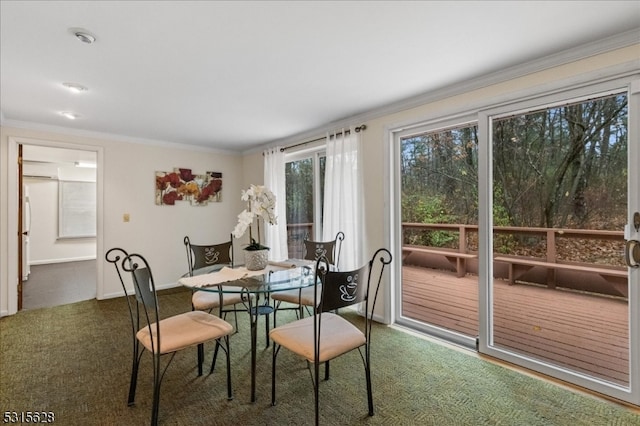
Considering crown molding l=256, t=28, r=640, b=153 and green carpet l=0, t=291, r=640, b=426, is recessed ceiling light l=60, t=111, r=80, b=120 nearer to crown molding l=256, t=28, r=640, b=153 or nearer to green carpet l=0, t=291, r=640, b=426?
green carpet l=0, t=291, r=640, b=426

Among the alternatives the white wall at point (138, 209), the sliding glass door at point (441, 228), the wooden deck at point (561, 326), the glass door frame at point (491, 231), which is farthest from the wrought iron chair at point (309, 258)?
the white wall at point (138, 209)

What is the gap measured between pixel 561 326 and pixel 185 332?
2.90 m

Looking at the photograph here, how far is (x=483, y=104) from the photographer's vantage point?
2498 mm

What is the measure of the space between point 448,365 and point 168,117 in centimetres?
371

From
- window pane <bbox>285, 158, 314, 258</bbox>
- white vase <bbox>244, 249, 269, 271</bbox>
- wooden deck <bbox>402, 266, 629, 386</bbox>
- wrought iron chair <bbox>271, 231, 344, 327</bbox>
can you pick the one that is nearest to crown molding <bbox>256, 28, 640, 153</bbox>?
window pane <bbox>285, 158, 314, 258</bbox>

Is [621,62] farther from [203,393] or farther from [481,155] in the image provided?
[203,393]

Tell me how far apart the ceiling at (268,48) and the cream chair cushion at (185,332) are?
179 cm

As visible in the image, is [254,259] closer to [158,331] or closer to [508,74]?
[158,331]

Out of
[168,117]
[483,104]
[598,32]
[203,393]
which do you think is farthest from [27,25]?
[598,32]

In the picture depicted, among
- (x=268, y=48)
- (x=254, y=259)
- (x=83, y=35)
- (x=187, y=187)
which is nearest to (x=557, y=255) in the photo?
(x=254, y=259)

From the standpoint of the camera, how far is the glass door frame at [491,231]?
1889 millimetres

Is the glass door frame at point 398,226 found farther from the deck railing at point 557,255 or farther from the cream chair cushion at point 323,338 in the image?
the cream chair cushion at point 323,338

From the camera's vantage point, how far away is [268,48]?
6.65 ft

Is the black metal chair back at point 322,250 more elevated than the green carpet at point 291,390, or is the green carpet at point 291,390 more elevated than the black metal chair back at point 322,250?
the black metal chair back at point 322,250
